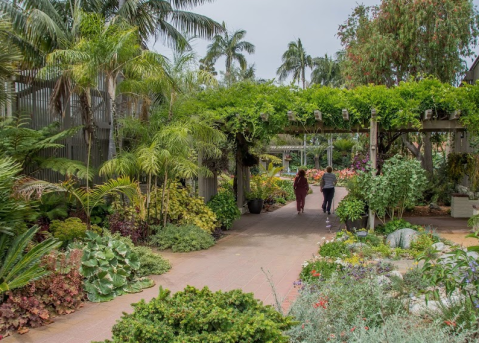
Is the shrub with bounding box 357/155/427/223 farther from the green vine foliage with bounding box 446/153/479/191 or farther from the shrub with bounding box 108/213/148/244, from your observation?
the shrub with bounding box 108/213/148/244

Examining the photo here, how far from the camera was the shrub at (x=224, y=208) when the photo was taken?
10.4 m

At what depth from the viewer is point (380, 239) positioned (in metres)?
8.41

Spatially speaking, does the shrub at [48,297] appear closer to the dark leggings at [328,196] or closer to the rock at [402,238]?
the rock at [402,238]

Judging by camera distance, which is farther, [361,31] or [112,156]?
[361,31]

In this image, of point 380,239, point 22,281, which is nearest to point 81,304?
point 22,281

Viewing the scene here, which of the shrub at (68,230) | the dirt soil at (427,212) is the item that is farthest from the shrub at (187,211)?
the dirt soil at (427,212)

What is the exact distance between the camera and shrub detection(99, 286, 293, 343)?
2787 millimetres

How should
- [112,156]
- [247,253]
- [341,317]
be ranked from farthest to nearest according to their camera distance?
1. [112,156]
2. [247,253]
3. [341,317]

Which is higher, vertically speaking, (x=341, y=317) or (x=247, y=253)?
(x=341, y=317)

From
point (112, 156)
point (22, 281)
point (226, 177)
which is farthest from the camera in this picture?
point (226, 177)

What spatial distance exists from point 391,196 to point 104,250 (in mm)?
6290

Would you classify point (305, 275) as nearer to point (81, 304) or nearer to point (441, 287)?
point (441, 287)

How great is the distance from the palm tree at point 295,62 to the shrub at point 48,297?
41.0 metres

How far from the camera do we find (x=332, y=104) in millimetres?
9625
